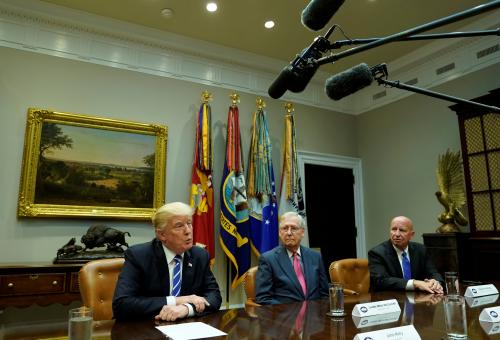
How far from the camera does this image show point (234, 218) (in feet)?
14.4

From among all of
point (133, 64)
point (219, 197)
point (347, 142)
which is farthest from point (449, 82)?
point (133, 64)

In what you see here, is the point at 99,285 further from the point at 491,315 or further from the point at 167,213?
the point at 491,315

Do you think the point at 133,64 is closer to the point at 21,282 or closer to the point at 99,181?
the point at 99,181

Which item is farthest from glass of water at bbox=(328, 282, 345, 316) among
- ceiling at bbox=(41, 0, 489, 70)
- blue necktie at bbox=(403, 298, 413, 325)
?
ceiling at bbox=(41, 0, 489, 70)

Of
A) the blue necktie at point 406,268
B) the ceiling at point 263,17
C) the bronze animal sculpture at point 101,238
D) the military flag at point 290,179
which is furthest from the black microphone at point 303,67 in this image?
the military flag at point 290,179

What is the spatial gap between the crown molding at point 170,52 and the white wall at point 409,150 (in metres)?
0.19

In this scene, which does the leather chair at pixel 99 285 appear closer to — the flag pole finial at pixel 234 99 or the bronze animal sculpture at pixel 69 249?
the bronze animal sculpture at pixel 69 249

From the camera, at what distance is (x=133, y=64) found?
4434 millimetres

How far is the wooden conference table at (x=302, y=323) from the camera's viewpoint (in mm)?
1300

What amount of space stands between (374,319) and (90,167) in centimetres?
334

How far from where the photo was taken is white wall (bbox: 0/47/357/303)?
3.67 m

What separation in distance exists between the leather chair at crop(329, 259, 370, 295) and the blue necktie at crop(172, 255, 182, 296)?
1171 mm

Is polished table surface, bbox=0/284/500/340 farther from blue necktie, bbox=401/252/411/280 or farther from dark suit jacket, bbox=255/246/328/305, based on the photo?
blue necktie, bbox=401/252/411/280

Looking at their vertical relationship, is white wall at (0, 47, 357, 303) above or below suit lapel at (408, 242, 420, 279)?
above
